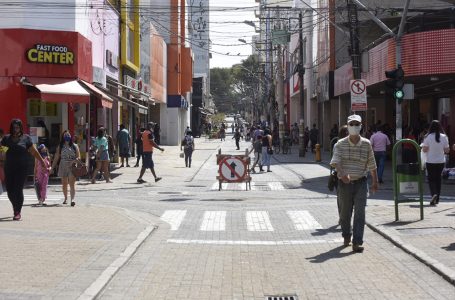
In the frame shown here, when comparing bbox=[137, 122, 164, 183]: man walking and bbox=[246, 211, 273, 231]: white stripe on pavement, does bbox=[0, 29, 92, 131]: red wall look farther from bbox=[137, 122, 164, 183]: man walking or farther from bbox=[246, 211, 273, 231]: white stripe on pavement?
bbox=[246, 211, 273, 231]: white stripe on pavement

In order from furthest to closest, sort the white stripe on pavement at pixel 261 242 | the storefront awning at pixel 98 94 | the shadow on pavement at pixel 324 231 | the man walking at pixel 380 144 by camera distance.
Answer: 1. the storefront awning at pixel 98 94
2. the man walking at pixel 380 144
3. the shadow on pavement at pixel 324 231
4. the white stripe on pavement at pixel 261 242

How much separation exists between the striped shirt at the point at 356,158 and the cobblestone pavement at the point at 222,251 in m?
1.18

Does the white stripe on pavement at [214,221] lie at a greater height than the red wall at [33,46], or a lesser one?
lesser

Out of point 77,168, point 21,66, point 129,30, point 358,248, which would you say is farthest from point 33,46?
point 358,248

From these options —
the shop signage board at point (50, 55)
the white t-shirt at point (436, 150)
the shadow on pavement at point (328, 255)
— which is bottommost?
the shadow on pavement at point (328, 255)

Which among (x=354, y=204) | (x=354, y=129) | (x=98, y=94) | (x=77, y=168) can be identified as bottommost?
(x=354, y=204)

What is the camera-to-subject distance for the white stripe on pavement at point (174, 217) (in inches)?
523

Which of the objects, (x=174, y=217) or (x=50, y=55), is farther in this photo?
(x=50, y=55)

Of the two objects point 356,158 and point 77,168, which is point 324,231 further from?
point 77,168

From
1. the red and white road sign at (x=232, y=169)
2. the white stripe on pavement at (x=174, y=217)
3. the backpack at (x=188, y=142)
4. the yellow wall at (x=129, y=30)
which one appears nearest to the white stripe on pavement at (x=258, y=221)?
the white stripe on pavement at (x=174, y=217)

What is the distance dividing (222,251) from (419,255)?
2.86 meters

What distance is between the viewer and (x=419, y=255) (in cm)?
914

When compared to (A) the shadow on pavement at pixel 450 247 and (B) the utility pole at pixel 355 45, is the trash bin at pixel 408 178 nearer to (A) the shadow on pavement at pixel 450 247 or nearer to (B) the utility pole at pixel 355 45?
(A) the shadow on pavement at pixel 450 247

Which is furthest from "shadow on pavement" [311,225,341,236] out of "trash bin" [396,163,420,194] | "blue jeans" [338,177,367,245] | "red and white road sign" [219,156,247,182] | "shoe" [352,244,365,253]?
"red and white road sign" [219,156,247,182]
